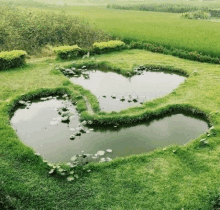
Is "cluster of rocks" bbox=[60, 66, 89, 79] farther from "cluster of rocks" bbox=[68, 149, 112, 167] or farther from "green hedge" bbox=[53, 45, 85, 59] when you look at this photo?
"cluster of rocks" bbox=[68, 149, 112, 167]

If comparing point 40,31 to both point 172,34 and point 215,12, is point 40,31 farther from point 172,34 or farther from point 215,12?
point 215,12

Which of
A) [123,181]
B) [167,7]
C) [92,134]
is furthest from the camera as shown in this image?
[167,7]

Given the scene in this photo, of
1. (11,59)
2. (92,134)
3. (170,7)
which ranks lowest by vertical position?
(92,134)

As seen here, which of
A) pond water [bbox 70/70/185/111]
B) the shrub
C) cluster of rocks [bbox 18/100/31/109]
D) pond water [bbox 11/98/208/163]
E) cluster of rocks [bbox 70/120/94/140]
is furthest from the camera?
the shrub

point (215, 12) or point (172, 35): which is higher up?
point (215, 12)

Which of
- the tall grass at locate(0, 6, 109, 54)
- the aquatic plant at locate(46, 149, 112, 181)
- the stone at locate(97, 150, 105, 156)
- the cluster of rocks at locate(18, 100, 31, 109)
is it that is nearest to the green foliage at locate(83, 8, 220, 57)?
the tall grass at locate(0, 6, 109, 54)

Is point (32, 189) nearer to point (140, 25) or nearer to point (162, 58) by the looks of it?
point (162, 58)

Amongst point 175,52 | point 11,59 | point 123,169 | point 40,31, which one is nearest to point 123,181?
point 123,169
